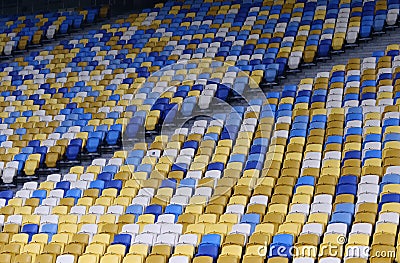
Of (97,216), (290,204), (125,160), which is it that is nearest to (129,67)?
(125,160)

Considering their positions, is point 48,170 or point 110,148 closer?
point 48,170

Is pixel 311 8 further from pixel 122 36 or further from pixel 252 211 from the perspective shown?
pixel 252 211

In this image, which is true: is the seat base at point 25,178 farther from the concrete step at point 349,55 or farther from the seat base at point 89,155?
the concrete step at point 349,55

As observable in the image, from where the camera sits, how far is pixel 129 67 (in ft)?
56.8

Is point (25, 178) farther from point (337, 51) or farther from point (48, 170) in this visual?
point (337, 51)

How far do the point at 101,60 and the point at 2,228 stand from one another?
547cm

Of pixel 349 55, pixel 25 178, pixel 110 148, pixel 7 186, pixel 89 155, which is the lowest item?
pixel 7 186

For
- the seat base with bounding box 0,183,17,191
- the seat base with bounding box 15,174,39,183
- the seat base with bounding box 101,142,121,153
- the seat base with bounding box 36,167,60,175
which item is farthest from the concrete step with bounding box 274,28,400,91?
the seat base with bounding box 0,183,17,191

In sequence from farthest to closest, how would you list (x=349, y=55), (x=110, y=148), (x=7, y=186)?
(x=349, y=55) < (x=110, y=148) < (x=7, y=186)

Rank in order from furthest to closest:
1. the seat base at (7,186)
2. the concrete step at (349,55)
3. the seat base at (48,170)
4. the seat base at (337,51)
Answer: the seat base at (337,51) → the concrete step at (349,55) → the seat base at (48,170) → the seat base at (7,186)

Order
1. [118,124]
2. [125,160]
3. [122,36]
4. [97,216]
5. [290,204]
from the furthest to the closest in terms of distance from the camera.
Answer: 1. [122,36]
2. [118,124]
3. [125,160]
4. [97,216]
5. [290,204]

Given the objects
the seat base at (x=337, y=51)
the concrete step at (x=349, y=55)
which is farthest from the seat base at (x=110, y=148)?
the seat base at (x=337, y=51)

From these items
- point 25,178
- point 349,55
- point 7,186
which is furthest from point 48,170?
point 349,55

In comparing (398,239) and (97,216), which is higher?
(398,239)
